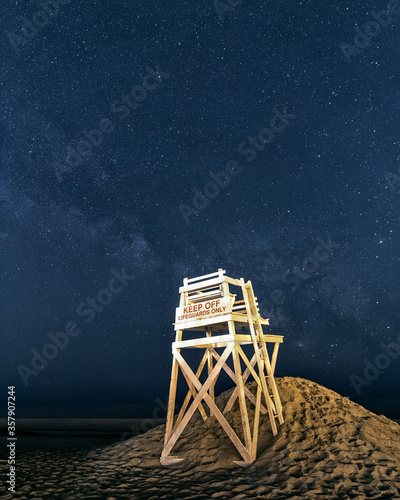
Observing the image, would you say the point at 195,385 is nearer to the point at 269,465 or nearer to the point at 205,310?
the point at 205,310

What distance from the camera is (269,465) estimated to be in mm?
10688

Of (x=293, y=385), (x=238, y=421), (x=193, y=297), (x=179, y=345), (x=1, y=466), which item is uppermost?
(x=193, y=297)

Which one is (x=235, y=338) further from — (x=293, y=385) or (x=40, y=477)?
(x=40, y=477)

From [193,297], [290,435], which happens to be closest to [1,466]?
[193,297]

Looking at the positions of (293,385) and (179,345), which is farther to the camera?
(293,385)

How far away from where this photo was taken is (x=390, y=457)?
1084cm

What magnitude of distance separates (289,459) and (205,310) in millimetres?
5472

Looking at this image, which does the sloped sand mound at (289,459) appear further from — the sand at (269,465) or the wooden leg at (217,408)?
the wooden leg at (217,408)

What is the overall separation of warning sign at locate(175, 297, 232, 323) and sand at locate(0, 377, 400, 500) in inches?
190

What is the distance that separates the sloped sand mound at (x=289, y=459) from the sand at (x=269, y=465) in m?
0.03

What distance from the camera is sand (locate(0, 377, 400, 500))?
30.8 feet

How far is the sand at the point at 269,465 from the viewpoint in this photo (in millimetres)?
9383

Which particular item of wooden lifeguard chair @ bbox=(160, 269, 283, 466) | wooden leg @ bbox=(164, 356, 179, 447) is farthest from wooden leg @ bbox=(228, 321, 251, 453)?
wooden leg @ bbox=(164, 356, 179, 447)

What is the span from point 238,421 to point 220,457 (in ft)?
8.36
